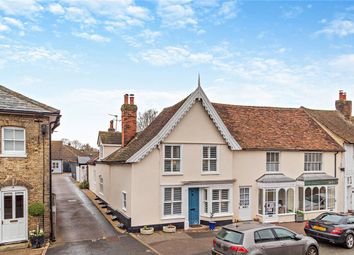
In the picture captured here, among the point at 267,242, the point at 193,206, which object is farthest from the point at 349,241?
the point at 193,206

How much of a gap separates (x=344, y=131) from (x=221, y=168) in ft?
42.9

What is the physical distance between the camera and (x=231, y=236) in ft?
41.0

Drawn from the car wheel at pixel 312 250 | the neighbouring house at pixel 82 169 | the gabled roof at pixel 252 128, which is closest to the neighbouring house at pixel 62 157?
the neighbouring house at pixel 82 169

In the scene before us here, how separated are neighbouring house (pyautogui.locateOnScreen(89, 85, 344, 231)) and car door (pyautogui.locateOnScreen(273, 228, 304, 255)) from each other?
8.04 meters

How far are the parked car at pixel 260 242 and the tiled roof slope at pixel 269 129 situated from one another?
32.3ft

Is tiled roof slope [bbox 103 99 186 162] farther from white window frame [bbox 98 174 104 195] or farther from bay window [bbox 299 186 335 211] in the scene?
bay window [bbox 299 186 335 211]

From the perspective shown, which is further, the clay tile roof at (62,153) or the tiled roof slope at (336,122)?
the clay tile roof at (62,153)

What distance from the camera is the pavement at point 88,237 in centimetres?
1559

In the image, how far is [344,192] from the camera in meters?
26.1

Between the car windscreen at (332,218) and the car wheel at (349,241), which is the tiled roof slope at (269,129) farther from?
the car wheel at (349,241)

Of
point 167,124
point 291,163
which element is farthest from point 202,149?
point 291,163

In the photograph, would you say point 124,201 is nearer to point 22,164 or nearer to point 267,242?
point 22,164

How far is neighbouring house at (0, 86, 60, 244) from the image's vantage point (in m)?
15.9

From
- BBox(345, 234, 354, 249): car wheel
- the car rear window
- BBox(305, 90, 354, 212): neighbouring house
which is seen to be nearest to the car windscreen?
BBox(345, 234, 354, 249): car wheel
